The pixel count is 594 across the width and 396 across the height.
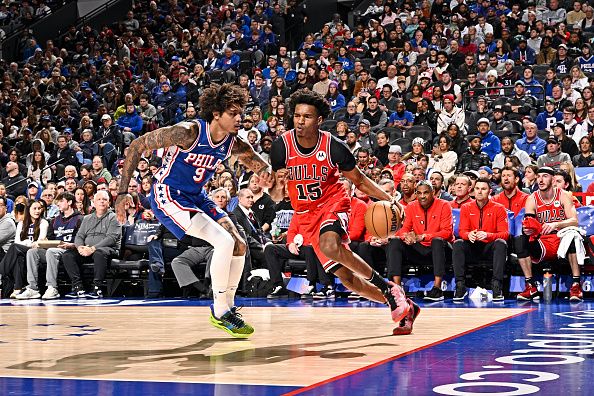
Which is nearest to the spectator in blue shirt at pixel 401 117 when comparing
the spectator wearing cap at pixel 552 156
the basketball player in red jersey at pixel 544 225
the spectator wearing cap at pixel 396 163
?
the spectator wearing cap at pixel 396 163

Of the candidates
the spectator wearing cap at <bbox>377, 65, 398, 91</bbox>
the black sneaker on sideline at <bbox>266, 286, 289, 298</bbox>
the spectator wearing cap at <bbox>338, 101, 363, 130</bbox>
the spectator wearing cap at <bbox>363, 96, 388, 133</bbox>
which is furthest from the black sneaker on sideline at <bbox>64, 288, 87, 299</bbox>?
the spectator wearing cap at <bbox>377, 65, 398, 91</bbox>

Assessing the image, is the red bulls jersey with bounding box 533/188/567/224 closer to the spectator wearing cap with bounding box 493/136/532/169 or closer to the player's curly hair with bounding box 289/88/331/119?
the spectator wearing cap with bounding box 493/136/532/169

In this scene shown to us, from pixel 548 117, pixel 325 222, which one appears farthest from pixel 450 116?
pixel 325 222

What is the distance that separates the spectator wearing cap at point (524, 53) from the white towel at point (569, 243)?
6.76 metres

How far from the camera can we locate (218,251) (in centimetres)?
606

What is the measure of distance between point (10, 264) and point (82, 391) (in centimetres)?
816

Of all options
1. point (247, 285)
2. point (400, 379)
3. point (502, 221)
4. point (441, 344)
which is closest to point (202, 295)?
point (247, 285)

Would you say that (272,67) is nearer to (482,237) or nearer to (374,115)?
(374,115)

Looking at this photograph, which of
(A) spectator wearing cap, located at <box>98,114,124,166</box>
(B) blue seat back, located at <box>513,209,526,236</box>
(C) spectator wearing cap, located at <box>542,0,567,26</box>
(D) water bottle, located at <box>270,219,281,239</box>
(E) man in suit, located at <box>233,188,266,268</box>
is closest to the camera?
(B) blue seat back, located at <box>513,209,526,236</box>

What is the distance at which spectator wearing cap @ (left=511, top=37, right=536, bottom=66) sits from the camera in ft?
49.9

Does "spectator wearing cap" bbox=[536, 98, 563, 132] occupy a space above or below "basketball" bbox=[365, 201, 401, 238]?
above

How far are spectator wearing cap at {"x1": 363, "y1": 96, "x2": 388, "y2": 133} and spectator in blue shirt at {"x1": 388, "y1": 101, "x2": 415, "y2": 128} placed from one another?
0.37 feet

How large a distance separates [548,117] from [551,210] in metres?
4.22

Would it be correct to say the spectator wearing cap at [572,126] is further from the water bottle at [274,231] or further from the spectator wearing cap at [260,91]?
the spectator wearing cap at [260,91]
